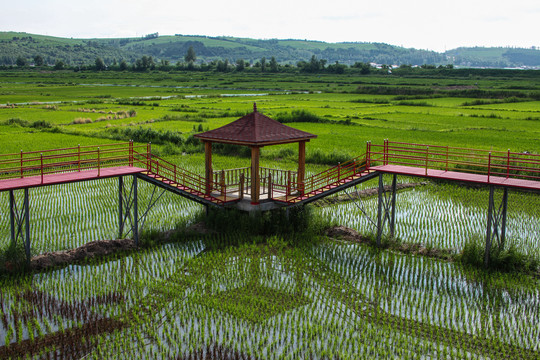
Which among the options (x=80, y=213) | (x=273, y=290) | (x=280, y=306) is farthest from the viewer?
(x=80, y=213)

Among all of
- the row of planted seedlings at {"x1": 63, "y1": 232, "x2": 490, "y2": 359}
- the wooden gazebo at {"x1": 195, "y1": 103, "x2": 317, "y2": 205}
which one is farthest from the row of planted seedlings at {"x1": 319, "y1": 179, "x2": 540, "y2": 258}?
the row of planted seedlings at {"x1": 63, "y1": 232, "x2": 490, "y2": 359}

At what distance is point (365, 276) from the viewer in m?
15.7

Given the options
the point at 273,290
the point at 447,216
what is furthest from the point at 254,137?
the point at 447,216

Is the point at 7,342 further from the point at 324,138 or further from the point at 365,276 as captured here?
the point at 324,138

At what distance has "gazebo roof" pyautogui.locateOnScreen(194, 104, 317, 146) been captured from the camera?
1884 cm

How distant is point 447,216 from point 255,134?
27.0ft

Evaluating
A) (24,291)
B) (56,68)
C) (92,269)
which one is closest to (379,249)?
(92,269)

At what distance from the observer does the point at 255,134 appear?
19.0 metres

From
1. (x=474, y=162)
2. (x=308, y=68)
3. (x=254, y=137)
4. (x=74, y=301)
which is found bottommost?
(x=74, y=301)

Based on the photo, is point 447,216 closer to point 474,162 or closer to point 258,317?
point 474,162

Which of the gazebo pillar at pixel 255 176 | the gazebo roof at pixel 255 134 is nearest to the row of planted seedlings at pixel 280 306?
the gazebo pillar at pixel 255 176

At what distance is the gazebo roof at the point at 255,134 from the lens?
742 inches

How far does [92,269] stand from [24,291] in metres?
2.18

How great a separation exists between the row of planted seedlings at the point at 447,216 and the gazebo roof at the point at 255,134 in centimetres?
331
